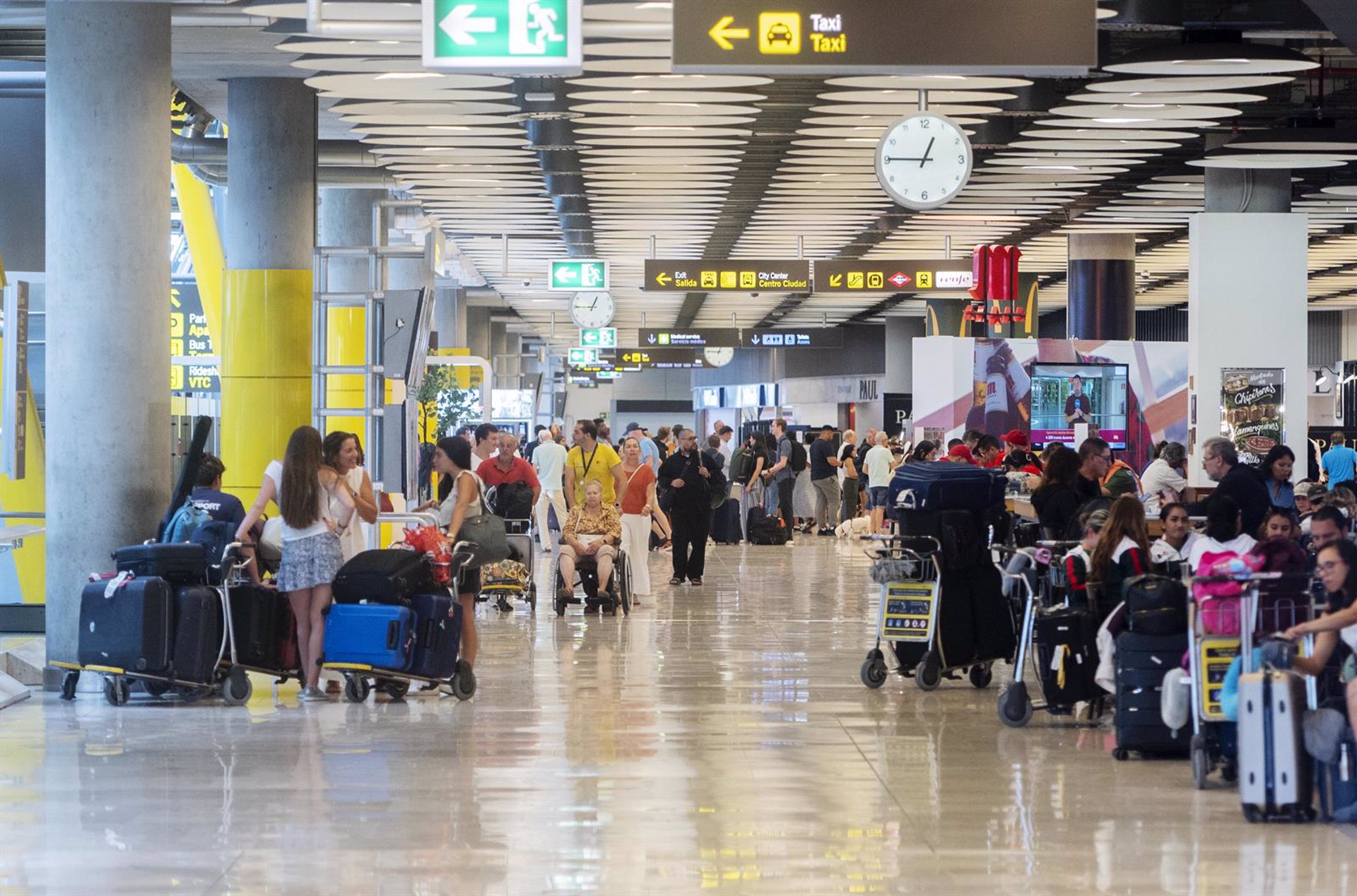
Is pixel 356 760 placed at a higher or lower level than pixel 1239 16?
Answer: lower

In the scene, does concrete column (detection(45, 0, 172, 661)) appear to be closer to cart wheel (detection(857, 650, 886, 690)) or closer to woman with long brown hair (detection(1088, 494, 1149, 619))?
cart wheel (detection(857, 650, 886, 690))

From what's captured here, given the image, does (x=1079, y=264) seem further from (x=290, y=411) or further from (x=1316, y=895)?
(x=1316, y=895)

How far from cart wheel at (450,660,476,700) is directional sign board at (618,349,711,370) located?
33.4m

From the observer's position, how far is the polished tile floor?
5.51 meters

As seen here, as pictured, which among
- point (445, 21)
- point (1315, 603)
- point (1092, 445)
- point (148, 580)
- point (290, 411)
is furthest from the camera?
point (290, 411)

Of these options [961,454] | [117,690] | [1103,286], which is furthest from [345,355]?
[1103,286]

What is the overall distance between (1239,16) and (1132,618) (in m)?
5.98

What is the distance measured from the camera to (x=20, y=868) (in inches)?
219

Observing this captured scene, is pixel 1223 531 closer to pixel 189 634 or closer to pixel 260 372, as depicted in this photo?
pixel 189 634

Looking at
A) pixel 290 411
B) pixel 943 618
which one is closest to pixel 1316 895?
pixel 943 618

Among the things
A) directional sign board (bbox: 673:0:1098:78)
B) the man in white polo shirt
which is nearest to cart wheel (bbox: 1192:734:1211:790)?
directional sign board (bbox: 673:0:1098:78)

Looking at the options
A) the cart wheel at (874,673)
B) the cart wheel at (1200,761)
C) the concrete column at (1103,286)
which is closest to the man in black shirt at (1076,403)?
the concrete column at (1103,286)

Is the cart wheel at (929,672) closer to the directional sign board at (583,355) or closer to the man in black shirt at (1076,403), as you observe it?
the man in black shirt at (1076,403)

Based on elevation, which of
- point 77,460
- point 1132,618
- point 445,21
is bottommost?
point 1132,618
